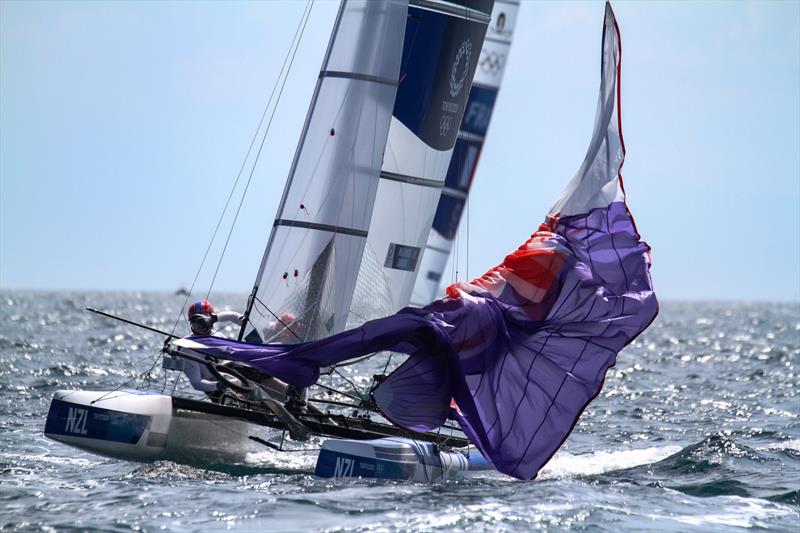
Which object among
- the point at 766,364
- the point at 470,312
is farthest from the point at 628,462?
the point at 766,364

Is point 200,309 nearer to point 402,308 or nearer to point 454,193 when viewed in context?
point 402,308

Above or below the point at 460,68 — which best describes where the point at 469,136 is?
below

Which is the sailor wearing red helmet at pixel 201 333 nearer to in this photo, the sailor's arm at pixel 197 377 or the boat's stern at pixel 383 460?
the sailor's arm at pixel 197 377

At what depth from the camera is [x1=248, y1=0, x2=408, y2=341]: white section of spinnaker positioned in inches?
411

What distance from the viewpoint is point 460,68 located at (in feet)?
38.6

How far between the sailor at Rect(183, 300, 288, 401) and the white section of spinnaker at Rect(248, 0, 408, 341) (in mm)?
507

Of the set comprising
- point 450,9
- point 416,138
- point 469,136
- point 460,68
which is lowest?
point 416,138

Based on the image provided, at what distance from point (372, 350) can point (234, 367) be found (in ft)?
5.14

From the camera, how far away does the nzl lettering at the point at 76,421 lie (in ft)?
28.2

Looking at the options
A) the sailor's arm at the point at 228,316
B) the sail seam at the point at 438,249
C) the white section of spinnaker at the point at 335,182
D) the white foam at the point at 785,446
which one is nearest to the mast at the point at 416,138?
the white section of spinnaker at the point at 335,182

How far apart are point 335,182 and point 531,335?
2285 mm

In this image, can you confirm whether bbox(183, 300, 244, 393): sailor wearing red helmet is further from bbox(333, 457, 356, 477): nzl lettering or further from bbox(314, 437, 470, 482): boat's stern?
bbox(333, 457, 356, 477): nzl lettering

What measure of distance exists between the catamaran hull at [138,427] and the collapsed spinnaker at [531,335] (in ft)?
2.05

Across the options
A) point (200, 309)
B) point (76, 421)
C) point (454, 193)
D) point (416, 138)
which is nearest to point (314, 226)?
point (200, 309)
